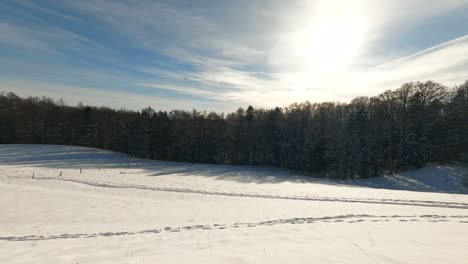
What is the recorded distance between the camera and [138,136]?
200 feet

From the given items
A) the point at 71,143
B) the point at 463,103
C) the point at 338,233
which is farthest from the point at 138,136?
the point at 463,103

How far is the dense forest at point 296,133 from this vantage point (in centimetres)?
4634

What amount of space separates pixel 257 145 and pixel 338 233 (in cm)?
5181

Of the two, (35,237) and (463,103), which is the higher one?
(463,103)

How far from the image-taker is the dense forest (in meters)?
46.3

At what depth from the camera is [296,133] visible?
56.8 m

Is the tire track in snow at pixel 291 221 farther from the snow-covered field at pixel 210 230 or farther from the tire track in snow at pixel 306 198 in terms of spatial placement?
the tire track in snow at pixel 306 198

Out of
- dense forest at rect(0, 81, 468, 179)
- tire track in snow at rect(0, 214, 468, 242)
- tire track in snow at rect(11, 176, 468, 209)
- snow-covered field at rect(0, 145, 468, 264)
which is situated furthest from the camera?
dense forest at rect(0, 81, 468, 179)

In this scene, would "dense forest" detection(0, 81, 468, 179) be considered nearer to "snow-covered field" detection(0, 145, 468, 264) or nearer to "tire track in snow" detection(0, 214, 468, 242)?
"snow-covered field" detection(0, 145, 468, 264)

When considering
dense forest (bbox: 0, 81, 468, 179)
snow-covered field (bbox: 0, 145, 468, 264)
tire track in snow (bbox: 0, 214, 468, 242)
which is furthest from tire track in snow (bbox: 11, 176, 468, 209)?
dense forest (bbox: 0, 81, 468, 179)

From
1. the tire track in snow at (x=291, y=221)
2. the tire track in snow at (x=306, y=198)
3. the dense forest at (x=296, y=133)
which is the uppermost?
the dense forest at (x=296, y=133)

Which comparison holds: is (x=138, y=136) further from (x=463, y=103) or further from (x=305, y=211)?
(x=463, y=103)

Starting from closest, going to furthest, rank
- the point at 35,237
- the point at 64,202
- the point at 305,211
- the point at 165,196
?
the point at 35,237 → the point at 305,211 → the point at 64,202 → the point at 165,196

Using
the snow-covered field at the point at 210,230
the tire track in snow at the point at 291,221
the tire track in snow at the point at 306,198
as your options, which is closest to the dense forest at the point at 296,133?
the tire track in snow at the point at 306,198
